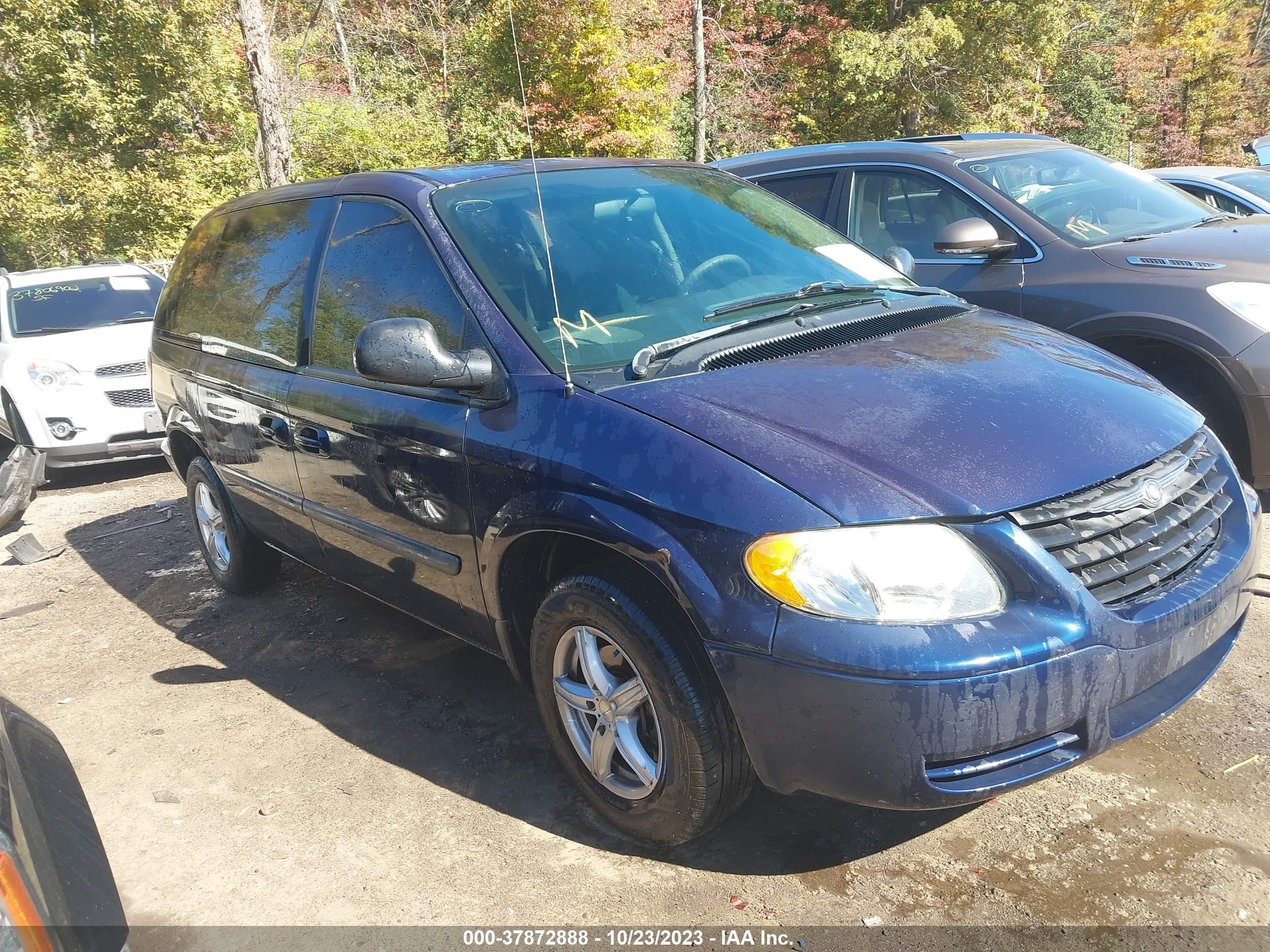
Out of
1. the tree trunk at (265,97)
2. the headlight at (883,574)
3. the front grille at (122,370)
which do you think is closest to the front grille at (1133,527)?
the headlight at (883,574)

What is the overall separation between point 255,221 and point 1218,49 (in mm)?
34608

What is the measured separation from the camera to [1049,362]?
8.96 feet

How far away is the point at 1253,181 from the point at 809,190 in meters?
6.25

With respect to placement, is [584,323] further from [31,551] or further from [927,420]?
[31,551]

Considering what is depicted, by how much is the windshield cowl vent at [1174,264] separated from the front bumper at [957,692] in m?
2.79

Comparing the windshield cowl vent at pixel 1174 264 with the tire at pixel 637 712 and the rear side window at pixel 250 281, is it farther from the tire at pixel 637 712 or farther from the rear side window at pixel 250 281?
the rear side window at pixel 250 281

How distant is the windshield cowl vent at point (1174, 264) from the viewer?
4.34 meters

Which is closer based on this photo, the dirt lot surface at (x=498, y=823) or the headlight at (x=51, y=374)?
the dirt lot surface at (x=498, y=823)

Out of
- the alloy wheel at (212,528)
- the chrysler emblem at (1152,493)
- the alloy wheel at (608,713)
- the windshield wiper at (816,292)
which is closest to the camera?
the chrysler emblem at (1152,493)

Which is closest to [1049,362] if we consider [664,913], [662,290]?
[662,290]

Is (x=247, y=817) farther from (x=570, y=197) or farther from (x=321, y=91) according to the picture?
(x=321, y=91)

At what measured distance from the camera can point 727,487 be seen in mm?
2146

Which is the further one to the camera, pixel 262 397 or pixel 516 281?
pixel 262 397

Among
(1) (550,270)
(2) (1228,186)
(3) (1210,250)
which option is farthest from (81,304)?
(2) (1228,186)
